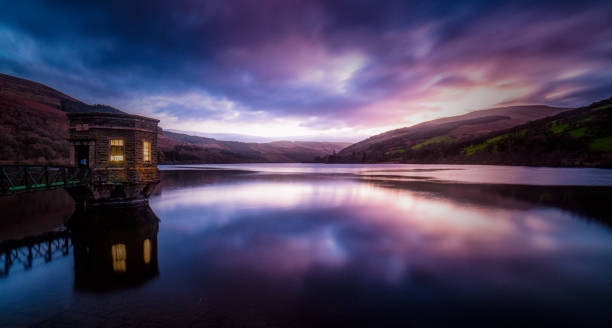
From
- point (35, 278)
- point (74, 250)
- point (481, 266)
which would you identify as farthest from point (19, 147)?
point (481, 266)

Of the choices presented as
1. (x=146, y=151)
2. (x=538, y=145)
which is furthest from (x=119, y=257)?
(x=538, y=145)

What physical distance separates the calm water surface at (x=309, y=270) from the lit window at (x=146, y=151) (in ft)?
13.6

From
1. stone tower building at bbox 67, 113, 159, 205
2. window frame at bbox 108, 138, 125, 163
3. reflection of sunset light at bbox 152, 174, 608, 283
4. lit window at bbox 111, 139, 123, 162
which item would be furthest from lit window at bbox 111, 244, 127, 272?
lit window at bbox 111, 139, 123, 162

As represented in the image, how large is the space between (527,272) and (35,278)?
17311 millimetres

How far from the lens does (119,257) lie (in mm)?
9930

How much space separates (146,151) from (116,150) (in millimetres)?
1890

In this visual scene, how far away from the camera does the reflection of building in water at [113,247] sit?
8.08 metres

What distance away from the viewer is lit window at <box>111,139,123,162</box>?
17.4m

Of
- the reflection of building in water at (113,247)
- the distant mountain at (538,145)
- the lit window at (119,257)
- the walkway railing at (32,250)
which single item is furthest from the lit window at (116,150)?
the distant mountain at (538,145)

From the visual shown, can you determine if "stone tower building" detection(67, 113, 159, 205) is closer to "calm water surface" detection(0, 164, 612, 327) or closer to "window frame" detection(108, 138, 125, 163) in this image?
"window frame" detection(108, 138, 125, 163)

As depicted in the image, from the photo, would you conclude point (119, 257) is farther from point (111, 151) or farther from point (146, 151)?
point (146, 151)

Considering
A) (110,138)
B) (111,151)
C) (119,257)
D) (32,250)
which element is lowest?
(119,257)

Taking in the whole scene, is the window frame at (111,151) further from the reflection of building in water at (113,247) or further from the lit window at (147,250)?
the lit window at (147,250)

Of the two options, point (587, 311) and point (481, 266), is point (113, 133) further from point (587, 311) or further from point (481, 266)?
point (587, 311)
